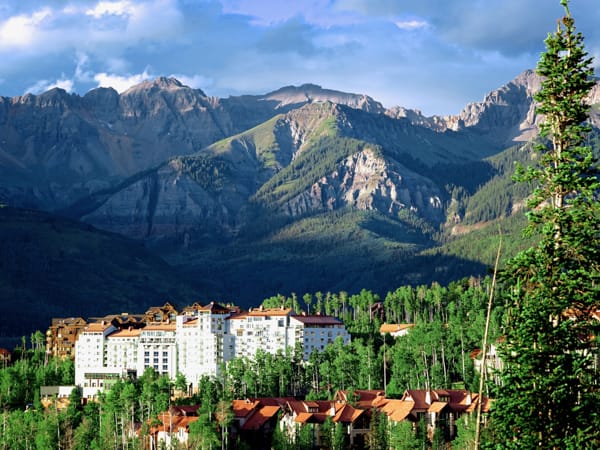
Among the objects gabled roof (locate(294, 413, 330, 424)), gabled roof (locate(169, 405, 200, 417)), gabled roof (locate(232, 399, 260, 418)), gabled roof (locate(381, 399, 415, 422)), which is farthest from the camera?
gabled roof (locate(169, 405, 200, 417))

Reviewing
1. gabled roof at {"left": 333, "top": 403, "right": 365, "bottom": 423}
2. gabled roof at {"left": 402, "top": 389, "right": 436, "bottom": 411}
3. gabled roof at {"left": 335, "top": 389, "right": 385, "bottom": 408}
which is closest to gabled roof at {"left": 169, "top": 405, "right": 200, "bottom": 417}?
gabled roof at {"left": 335, "top": 389, "right": 385, "bottom": 408}

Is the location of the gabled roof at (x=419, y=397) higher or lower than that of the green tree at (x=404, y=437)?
higher

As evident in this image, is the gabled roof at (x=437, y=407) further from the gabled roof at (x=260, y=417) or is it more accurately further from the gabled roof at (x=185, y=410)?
the gabled roof at (x=185, y=410)

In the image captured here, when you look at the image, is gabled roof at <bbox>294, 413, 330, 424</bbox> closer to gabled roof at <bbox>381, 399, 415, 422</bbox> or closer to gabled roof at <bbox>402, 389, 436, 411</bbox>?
gabled roof at <bbox>381, 399, 415, 422</bbox>

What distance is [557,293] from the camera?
1891 inches

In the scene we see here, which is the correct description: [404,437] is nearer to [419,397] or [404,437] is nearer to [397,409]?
[397,409]

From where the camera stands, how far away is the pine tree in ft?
154

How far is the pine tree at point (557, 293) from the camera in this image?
47.0 meters

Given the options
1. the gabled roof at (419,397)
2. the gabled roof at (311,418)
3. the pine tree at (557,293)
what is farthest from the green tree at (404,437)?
the pine tree at (557,293)

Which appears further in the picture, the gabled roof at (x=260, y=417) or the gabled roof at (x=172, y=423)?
the gabled roof at (x=172, y=423)

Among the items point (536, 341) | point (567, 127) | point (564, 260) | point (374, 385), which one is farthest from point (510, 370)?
point (374, 385)

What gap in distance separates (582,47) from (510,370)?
1423cm

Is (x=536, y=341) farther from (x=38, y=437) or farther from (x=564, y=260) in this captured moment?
(x=38, y=437)

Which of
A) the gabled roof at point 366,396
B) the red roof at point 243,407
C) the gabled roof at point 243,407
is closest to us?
the gabled roof at point 366,396
